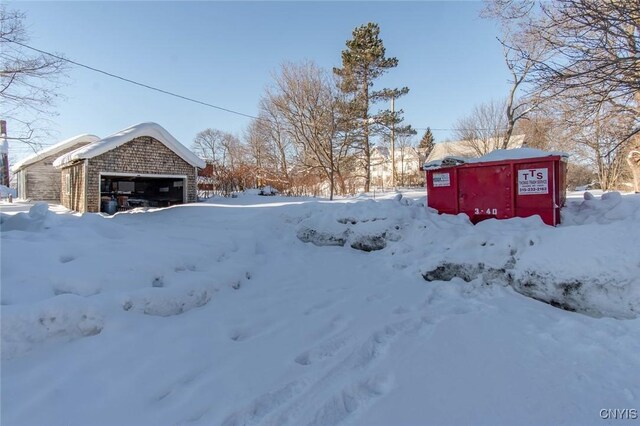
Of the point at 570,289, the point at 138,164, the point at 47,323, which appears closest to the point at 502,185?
the point at 570,289

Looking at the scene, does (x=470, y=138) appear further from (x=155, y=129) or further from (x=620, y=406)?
(x=620, y=406)

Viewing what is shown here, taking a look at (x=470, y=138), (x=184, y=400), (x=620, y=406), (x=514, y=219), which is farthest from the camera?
(x=470, y=138)

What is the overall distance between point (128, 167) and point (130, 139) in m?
1.28

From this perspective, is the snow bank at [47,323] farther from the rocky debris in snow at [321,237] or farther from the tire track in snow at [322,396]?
the rocky debris in snow at [321,237]

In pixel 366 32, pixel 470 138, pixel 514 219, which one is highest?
pixel 366 32

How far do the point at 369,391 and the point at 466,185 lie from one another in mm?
6105

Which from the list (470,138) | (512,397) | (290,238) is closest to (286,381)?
(512,397)

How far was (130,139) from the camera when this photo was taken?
16047 millimetres

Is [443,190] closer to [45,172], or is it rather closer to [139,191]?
[139,191]

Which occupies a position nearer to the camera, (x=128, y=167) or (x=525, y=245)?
(x=525, y=245)

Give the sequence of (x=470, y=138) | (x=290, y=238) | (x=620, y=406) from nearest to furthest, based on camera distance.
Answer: (x=620, y=406) < (x=290, y=238) < (x=470, y=138)

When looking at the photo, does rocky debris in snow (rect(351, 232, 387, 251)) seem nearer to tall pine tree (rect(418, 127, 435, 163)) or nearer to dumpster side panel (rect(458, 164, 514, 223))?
dumpster side panel (rect(458, 164, 514, 223))

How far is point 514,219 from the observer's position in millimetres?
6875

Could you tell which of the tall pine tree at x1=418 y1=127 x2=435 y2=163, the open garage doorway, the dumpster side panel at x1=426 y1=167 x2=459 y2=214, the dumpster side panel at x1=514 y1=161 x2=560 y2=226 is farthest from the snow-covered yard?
the tall pine tree at x1=418 y1=127 x2=435 y2=163
